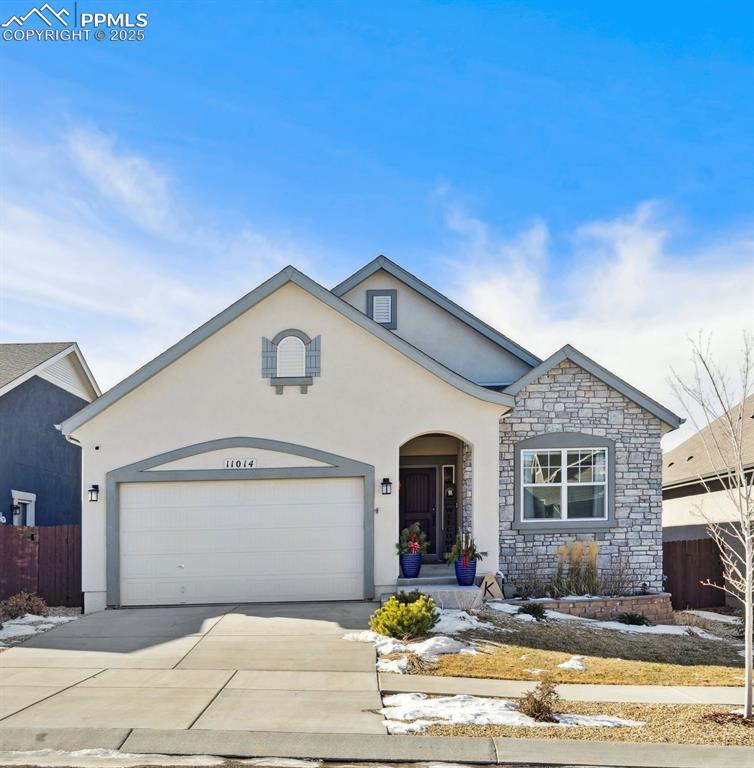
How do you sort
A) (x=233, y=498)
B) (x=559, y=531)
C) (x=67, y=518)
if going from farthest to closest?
(x=67, y=518), (x=559, y=531), (x=233, y=498)

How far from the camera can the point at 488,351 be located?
18156 mm

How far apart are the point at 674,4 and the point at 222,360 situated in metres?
9.65

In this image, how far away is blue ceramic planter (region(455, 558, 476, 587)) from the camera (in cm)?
1373

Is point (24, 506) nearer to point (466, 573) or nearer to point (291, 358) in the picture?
point (291, 358)

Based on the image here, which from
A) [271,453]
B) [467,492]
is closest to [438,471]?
[467,492]

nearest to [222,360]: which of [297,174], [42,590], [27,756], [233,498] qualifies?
[233,498]

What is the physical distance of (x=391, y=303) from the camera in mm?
18266

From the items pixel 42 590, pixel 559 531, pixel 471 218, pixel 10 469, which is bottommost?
pixel 42 590

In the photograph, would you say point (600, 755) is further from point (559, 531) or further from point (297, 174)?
point (297, 174)

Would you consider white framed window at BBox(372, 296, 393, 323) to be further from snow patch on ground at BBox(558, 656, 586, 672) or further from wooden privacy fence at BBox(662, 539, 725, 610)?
snow patch on ground at BBox(558, 656, 586, 672)

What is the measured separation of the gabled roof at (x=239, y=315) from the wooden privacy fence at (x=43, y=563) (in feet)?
7.18

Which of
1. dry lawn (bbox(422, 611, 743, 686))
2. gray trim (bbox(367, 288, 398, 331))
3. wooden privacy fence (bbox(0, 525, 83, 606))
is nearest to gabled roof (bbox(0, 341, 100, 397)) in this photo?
wooden privacy fence (bbox(0, 525, 83, 606))

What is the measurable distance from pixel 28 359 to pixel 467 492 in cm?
1187

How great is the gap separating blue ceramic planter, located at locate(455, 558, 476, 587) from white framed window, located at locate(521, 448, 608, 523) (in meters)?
1.96
